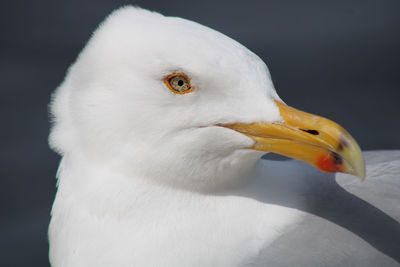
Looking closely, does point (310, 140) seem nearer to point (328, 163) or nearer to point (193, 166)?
point (328, 163)

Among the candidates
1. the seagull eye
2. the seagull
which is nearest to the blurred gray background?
the seagull

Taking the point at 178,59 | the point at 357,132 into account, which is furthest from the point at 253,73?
the point at 357,132

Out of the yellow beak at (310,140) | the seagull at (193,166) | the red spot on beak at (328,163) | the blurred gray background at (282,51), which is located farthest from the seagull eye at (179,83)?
the blurred gray background at (282,51)

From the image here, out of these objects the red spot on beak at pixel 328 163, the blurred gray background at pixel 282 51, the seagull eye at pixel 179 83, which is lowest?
the blurred gray background at pixel 282 51

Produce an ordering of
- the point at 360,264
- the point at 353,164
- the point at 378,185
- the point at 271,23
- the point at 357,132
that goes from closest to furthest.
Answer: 1. the point at 353,164
2. the point at 360,264
3. the point at 378,185
4. the point at 357,132
5. the point at 271,23

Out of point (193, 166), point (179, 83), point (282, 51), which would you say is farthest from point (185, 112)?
point (282, 51)

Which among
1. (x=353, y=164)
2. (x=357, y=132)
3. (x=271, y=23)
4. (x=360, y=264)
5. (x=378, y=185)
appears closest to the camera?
(x=353, y=164)

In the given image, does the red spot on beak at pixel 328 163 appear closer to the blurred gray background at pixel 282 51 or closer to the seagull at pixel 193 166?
the seagull at pixel 193 166

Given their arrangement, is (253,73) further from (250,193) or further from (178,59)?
(250,193)
